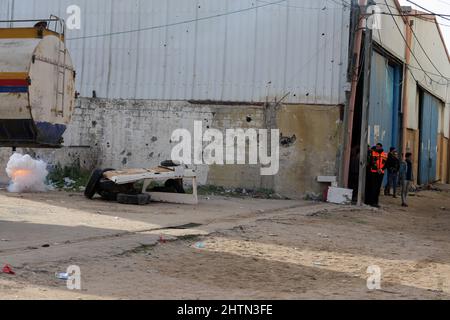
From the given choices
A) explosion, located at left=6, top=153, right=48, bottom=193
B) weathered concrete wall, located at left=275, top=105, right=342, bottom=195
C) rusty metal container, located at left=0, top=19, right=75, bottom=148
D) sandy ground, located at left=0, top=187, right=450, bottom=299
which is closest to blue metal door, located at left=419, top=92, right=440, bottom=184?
weathered concrete wall, located at left=275, top=105, right=342, bottom=195

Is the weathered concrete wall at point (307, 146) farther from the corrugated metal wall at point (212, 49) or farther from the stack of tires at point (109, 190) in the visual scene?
the stack of tires at point (109, 190)

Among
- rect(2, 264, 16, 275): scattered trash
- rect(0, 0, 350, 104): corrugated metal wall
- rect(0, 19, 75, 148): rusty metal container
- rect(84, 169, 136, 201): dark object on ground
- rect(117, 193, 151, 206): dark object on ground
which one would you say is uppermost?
rect(0, 0, 350, 104): corrugated metal wall

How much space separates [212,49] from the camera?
21062 millimetres

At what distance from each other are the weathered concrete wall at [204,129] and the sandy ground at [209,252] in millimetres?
4242

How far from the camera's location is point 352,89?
1970 cm

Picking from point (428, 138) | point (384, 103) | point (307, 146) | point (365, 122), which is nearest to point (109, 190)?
point (307, 146)

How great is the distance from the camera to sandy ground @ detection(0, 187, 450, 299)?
724 cm

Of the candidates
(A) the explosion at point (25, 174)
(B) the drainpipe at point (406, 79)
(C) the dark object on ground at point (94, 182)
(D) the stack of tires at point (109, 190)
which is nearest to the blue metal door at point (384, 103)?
(B) the drainpipe at point (406, 79)

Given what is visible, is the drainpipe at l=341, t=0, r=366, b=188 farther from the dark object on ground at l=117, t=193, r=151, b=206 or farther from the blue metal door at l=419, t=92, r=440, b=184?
the blue metal door at l=419, t=92, r=440, b=184

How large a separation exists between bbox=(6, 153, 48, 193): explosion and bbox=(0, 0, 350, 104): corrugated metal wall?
520 cm

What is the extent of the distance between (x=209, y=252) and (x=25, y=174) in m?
9.46

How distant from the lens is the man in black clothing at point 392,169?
22.2 m

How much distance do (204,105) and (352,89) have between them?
4819mm

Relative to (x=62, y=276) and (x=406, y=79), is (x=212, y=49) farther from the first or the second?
(x=62, y=276)
